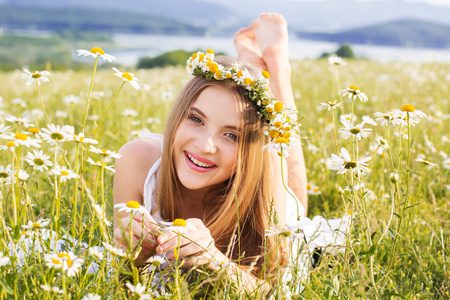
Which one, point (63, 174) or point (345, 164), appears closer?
point (63, 174)

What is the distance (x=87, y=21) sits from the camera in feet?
167

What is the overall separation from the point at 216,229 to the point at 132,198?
471 millimetres

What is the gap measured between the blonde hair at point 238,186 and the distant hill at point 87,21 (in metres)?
42.2

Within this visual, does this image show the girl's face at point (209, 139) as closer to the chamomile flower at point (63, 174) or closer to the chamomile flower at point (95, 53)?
the chamomile flower at point (95, 53)

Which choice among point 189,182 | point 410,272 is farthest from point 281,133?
point 410,272

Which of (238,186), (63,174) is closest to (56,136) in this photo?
(63,174)

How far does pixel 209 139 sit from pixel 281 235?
2.57 feet

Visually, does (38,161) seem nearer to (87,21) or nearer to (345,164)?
(345,164)

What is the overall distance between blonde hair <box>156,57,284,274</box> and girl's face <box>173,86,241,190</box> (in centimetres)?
4

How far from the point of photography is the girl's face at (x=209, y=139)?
1.91 m

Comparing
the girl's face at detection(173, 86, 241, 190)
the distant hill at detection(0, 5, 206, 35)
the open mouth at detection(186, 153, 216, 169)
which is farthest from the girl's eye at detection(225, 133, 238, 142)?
the distant hill at detection(0, 5, 206, 35)

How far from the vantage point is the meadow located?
3.81 feet

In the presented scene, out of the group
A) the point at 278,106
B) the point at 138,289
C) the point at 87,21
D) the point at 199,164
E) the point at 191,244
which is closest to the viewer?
the point at 138,289

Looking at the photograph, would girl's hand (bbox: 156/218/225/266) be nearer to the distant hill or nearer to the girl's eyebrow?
the girl's eyebrow
